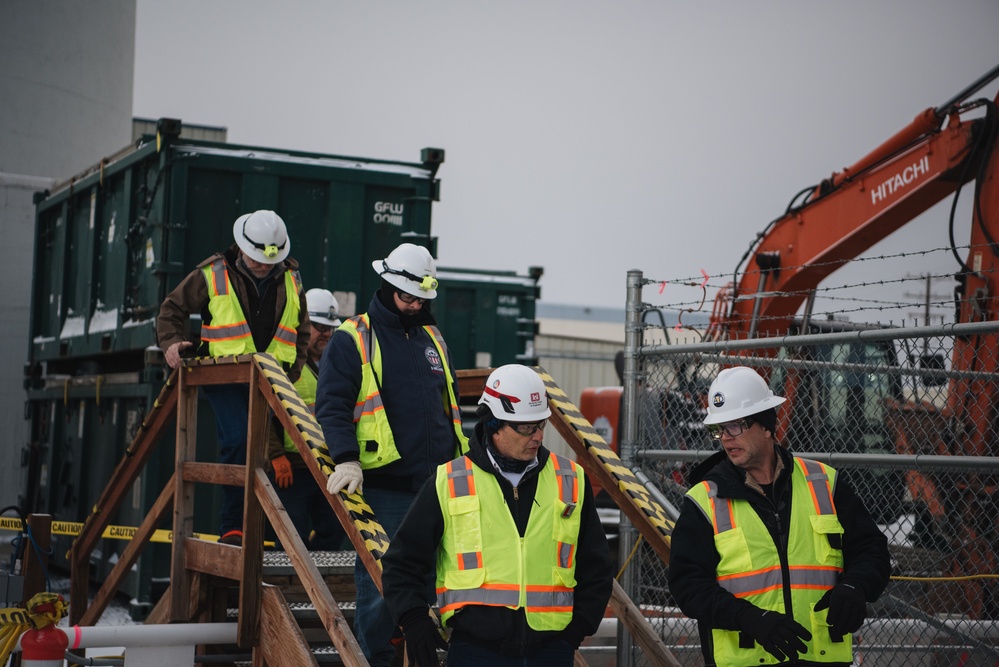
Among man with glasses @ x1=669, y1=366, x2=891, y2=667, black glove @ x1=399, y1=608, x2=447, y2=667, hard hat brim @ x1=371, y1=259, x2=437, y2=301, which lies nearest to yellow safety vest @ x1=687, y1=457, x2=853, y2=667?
man with glasses @ x1=669, y1=366, x2=891, y2=667

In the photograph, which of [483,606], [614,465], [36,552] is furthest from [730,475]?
[36,552]

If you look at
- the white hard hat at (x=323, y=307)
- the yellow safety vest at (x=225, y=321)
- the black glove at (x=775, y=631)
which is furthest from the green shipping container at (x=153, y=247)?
the black glove at (x=775, y=631)

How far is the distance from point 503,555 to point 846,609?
3.84ft

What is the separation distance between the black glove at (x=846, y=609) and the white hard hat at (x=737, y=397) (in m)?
0.70

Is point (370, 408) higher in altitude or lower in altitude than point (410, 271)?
lower

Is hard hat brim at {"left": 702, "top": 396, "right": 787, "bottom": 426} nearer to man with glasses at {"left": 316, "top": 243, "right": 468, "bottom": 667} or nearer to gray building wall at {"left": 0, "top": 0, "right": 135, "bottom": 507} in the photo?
man with glasses at {"left": 316, "top": 243, "right": 468, "bottom": 667}

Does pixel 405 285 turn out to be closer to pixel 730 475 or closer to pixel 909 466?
pixel 730 475

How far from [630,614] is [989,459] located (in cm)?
173

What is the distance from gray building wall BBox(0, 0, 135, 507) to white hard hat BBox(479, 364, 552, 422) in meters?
10.3

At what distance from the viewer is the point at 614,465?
5664 millimetres

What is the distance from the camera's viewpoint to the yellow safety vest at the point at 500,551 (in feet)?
13.0

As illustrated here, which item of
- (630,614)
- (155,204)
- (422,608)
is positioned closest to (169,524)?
(155,204)

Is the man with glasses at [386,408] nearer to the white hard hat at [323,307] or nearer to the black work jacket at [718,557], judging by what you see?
the black work jacket at [718,557]

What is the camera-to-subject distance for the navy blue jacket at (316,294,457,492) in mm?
4980
